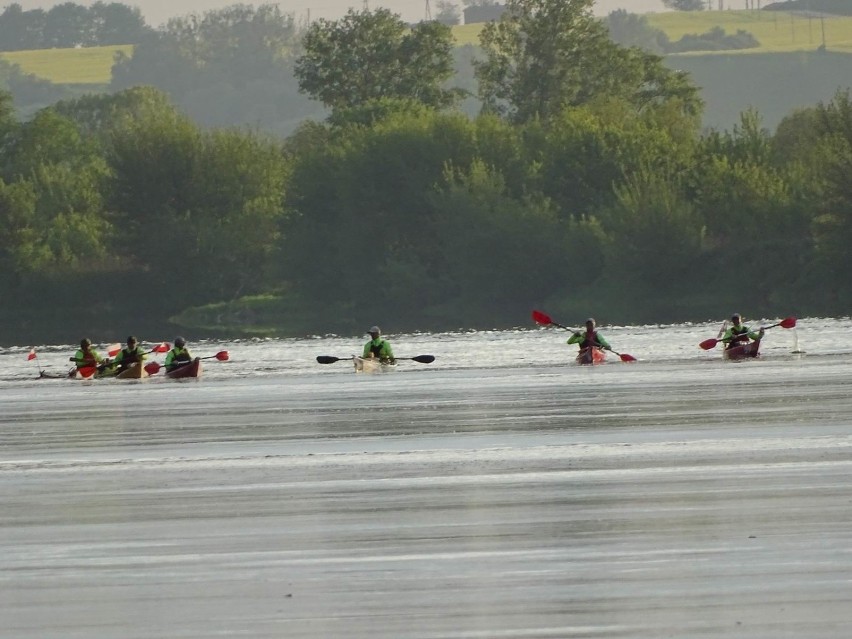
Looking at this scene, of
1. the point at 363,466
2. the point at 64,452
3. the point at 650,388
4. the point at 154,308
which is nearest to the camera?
the point at 363,466

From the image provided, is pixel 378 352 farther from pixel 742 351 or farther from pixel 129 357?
pixel 742 351

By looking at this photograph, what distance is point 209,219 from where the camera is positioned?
11769cm

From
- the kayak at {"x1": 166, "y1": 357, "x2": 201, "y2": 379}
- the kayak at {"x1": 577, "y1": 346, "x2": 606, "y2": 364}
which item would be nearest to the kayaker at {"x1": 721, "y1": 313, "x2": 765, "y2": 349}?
the kayak at {"x1": 577, "y1": 346, "x2": 606, "y2": 364}

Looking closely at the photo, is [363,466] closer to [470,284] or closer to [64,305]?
[470,284]

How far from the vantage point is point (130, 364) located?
148 feet

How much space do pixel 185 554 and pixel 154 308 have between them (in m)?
101

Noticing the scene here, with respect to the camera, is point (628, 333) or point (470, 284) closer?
point (628, 333)

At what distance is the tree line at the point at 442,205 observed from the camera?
322ft

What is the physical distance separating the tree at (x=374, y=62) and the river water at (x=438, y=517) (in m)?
101

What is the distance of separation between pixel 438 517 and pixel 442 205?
306 ft

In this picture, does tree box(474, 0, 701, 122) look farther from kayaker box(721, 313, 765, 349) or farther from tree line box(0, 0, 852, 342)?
kayaker box(721, 313, 765, 349)

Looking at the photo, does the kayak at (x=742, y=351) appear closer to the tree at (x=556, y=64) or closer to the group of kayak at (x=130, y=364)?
the group of kayak at (x=130, y=364)

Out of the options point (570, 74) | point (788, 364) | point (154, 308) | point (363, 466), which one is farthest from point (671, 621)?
point (570, 74)

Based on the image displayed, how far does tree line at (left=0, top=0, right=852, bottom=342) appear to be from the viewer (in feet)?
322
